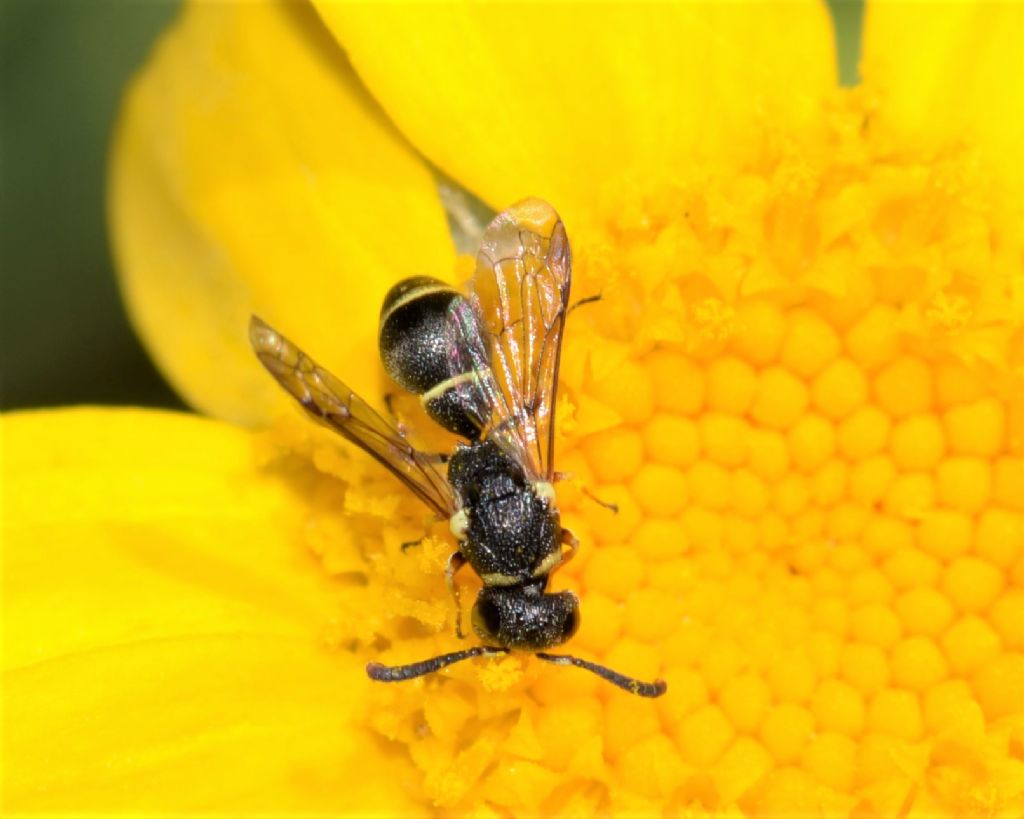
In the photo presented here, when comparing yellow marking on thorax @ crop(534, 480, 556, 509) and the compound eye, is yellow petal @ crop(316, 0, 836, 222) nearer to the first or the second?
yellow marking on thorax @ crop(534, 480, 556, 509)

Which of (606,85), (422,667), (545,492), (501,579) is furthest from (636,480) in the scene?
(606,85)

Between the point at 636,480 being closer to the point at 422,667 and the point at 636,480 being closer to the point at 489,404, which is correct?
the point at 489,404

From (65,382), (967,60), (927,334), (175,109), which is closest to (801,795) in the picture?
(927,334)

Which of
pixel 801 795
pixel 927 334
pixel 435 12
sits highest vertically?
pixel 435 12

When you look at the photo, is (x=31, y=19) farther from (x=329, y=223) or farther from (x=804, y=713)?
(x=804, y=713)

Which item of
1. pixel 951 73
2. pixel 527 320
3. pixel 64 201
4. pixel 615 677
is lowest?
pixel 615 677

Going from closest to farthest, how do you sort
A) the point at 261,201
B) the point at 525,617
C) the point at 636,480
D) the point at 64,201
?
the point at 525,617 → the point at 636,480 → the point at 261,201 → the point at 64,201

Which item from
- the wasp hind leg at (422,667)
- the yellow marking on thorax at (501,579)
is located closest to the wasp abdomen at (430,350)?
the yellow marking on thorax at (501,579)
